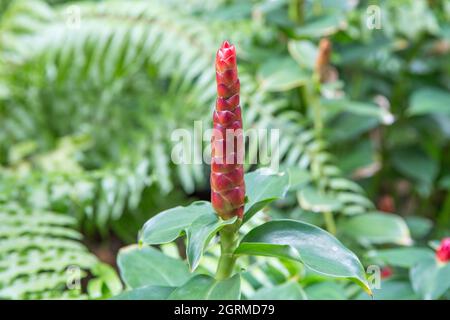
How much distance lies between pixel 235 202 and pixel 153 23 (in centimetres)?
133

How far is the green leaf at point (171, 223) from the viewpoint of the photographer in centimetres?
73

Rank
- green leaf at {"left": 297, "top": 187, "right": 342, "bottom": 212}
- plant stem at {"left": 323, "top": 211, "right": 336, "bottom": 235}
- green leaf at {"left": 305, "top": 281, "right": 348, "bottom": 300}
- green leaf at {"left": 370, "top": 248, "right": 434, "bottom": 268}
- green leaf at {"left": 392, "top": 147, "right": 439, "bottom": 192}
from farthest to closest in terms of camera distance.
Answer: green leaf at {"left": 392, "top": 147, "right": 439, "bottom": 192}
plant stem at {"left": 323, "top": 211, "right": 336, "bottom": 235}
green leaf at {"left": 297, "top": 187, "right": 342, "bottom": 212}
green leaf at {"left": 370, "top": 248, "right": 434, "bottom": 268}
green leaf at {"left": 305, "top": 281, "right": 348, "bottom": 300}

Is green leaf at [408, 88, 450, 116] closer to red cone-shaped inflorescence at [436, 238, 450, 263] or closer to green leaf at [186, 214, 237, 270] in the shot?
red cone-shaped inflorescence at [436, 238, 450, 263]

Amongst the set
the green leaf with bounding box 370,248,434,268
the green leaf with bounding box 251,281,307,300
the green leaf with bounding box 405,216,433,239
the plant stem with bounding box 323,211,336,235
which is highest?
the green leaf with bounding box 370,248,434,268

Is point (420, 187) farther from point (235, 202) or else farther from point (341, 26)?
point (235, 202)

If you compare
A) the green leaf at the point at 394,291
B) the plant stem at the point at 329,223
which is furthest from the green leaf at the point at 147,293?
the plant stem at the point at 329,223

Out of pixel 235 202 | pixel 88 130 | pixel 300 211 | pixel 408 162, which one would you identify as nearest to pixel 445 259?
pixel 235 202

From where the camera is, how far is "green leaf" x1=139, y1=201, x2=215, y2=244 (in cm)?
73

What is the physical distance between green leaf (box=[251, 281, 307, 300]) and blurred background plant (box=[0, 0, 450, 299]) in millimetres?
459

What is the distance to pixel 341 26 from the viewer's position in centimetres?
161

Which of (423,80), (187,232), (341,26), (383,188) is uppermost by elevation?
(341,26)

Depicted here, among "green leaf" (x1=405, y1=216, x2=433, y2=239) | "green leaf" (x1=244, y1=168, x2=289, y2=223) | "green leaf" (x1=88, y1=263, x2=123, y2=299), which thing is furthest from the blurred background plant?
"green leaf" (x1=244, y1=168, x2=289, y2=223)

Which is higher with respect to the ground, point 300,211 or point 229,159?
point 229,159

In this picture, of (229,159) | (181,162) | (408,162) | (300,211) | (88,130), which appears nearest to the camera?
(229,159)
